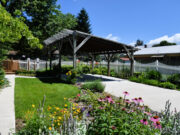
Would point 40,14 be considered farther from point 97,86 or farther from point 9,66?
point 97,86

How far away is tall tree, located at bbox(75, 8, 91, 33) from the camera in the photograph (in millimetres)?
40381

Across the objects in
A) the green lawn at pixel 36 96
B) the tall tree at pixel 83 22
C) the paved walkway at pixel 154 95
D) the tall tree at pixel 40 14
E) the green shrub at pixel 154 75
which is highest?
the tall tree at pixel 83 22

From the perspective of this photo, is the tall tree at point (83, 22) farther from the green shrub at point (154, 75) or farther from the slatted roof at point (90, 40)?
the green shrub at point (154, 75)

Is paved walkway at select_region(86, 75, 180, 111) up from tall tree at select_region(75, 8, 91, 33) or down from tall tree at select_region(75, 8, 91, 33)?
down

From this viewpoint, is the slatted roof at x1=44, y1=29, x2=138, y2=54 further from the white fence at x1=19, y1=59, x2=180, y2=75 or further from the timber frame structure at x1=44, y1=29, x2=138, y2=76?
the white fence at x1=19, y1=59, x2=180, y2=75

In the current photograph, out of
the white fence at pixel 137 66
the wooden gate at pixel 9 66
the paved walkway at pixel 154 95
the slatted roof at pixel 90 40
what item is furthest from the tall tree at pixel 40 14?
the paved walkway at pixel 154 95

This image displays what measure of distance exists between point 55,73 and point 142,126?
11482 millimetres

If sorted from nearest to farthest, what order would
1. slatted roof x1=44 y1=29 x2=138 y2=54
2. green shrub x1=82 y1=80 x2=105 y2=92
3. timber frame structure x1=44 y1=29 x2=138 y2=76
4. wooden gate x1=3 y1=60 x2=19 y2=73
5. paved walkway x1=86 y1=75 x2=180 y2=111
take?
paved walkway x1=86 y1=75 x2=180 y2=111 → green shrub x1=82 y1=80 x2=105 y2=92 → slatted roof x1=44 y1=29 x2=138 y2=54 → timber frame structure x1=44 y1=29 x2=138 y2=76 → wooden gate x1=3 y1=60 x2=19 y2=73

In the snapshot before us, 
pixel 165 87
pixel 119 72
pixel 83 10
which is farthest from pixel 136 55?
pixel 83 10

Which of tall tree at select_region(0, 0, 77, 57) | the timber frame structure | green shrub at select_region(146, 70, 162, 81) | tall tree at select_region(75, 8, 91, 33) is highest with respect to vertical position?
tall tree at select_region(75, 8, 91, 33)

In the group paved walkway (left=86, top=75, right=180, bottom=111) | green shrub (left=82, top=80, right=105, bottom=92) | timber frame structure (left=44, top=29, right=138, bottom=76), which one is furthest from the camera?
timber frame structure (left=44, top=29, right=138, bottom=76)

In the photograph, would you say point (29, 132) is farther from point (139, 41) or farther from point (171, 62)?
point (139, 41)

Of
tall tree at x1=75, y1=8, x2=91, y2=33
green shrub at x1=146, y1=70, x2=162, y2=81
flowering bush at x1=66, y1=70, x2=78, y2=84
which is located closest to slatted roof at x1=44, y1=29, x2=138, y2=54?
flowering bush at x1=66, y1=70, x2=78, y2=84

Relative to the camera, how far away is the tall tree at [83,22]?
40381 millimetres
